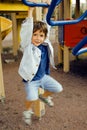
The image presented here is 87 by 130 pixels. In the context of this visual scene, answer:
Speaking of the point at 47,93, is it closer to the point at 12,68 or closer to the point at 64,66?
the point at 64,66

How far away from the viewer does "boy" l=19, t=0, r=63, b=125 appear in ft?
5.98

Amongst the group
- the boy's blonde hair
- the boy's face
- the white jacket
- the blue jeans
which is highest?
the boy's blonde hair

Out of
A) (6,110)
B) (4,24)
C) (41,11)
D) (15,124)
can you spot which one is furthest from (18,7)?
(4,24)

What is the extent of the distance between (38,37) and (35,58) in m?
0.14

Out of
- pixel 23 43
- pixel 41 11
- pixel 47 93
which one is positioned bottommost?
pixel 47 93

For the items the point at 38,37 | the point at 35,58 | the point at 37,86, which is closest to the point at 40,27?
the point at 38,37

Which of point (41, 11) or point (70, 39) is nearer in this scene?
point (41, 11)

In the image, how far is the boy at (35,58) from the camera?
1821mm

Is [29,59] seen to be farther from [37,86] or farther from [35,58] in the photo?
[37,86]

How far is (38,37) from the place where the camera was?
185 cm

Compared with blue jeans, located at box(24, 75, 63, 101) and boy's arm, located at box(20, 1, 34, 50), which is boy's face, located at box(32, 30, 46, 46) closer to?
boy's arm, located at box(20, 1, 34, 50)

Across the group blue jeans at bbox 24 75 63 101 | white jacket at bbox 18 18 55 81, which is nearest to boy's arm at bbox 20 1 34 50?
white jacket at bbox 18 18 55 81

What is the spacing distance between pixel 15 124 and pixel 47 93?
339 mm

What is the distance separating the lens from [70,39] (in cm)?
370
